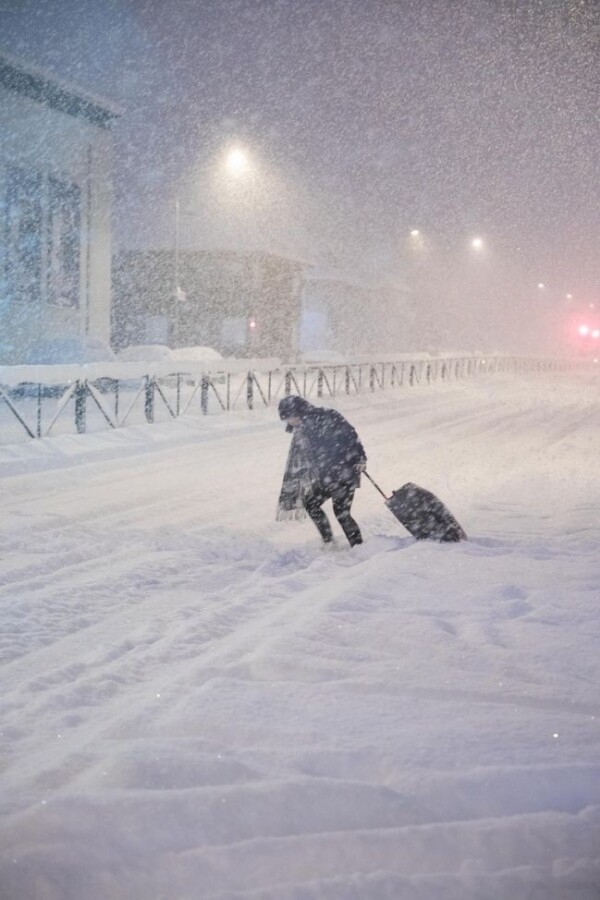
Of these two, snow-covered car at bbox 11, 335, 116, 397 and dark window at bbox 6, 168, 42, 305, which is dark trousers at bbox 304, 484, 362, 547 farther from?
dark window at bbox 6, 168, 42, 305

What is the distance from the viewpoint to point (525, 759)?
350 cm

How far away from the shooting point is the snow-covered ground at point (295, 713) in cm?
289

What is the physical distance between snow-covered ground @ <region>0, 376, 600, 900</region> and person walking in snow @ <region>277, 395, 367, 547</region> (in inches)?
15.1

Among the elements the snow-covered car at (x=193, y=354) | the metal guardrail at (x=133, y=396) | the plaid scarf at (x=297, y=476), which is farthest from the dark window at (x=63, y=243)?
the plaid scarf at (x=297, y=476)

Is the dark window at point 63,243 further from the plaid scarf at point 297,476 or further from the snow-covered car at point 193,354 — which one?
the plaid scarf at point 297,476

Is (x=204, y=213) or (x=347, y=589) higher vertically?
(x=204, y=213)

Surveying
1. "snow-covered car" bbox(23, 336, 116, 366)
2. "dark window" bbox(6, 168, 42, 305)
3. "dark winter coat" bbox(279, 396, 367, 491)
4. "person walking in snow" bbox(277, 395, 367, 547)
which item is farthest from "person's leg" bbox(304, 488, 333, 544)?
"dark window" bbox(6, 168, 42, 305)

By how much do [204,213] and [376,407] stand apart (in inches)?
875

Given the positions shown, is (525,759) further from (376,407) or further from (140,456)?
(376,407)

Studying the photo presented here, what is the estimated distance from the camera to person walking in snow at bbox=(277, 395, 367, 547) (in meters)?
7.80

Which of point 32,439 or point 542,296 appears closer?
point 32,439

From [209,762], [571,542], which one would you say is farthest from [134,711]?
[571,542]

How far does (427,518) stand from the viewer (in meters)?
7.93

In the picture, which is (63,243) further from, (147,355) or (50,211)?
(147,355)
